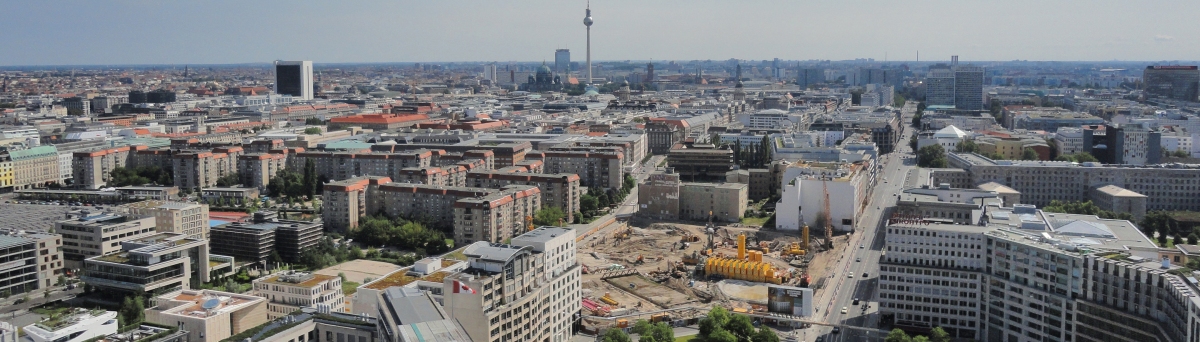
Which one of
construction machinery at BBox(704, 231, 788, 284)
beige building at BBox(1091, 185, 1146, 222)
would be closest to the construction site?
construction machinery at BBox(704, 231, 788, 284)

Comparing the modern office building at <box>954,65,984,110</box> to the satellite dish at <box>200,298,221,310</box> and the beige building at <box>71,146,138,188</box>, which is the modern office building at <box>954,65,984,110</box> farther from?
the satellite dish at <box>200,298,221,310</box>

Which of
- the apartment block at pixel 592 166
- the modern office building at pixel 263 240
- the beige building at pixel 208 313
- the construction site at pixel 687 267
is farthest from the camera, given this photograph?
the apartment block at pixel 592 166

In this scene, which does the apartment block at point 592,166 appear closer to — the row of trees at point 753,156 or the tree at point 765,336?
the row of trees at point 753,156

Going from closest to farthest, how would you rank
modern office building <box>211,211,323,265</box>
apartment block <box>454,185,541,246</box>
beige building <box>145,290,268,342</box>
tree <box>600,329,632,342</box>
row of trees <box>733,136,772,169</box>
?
beige building <box>145,290,268,342</box> → tree <box>600,329,632,342</box> → modern office building <box>211,211,323,265</box> → apartment block <box>454,185,541,246</box> → row of trees <box>733,136,772,169</box>

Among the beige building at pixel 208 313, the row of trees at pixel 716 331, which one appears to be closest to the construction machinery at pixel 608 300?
the row of trees at pixel 716 331

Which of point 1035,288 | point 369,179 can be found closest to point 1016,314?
point 1035,288

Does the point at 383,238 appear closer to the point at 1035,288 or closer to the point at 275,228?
the point at 275,228

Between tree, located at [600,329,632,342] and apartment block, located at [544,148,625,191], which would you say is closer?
tree, located at [600,329,632,342]
